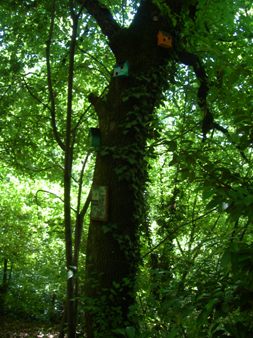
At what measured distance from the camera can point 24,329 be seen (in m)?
6.89

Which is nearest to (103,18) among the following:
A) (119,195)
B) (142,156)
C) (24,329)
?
(142,156)

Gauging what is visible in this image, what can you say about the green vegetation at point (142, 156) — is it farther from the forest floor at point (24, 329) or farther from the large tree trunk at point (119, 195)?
the forest floor at point (24, 329)

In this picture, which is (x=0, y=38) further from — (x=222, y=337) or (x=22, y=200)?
(x=222, y=337)

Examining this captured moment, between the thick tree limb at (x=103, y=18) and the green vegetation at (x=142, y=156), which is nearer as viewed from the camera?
the green vegetation at (x=142, y=156)

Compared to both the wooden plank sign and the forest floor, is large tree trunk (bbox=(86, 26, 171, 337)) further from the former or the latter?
the forest floor

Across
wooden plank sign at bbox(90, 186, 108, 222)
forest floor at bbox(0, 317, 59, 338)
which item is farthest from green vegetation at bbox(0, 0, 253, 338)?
forest floor at bbox(0, 317, 59, 338)

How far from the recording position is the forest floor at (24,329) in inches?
253

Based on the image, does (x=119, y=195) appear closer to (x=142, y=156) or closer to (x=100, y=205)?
(x=100, y=205)

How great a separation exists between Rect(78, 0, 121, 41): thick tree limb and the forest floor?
471 cm

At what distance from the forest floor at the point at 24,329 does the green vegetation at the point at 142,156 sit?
2.65 ft

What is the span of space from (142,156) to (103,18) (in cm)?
162

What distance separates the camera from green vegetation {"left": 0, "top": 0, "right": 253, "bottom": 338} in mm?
1453

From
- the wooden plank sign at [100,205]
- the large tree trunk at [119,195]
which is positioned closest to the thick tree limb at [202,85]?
the large tree trunk at [119,195]

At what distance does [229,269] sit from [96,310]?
1927mm
